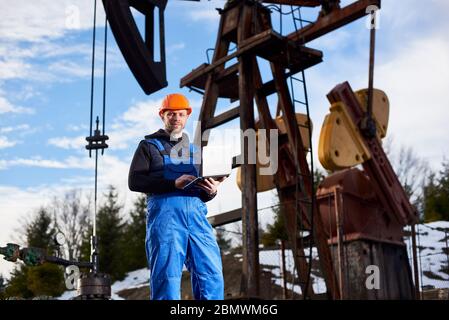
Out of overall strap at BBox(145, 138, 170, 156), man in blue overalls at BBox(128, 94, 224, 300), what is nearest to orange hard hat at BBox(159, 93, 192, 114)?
man in blue overalls at BBox(128, 94, 224, 300)

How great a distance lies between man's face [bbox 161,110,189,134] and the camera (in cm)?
318

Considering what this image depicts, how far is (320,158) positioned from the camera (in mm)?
10555

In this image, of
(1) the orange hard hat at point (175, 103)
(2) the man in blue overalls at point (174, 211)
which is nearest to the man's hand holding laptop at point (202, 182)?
(2) the man in blue overalls at point (174, 211)

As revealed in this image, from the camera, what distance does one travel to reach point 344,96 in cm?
1117

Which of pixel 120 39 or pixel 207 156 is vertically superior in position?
pixel 120 39

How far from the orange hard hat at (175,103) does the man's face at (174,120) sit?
0.03 metres

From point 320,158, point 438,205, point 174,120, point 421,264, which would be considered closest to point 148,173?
point 174,120

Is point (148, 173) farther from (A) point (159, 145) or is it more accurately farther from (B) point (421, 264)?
(B) point (421, 264)

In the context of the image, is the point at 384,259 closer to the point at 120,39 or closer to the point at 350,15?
the point at 350,15

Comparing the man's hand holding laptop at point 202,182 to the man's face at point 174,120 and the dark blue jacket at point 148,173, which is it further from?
the man's face at point 174,120

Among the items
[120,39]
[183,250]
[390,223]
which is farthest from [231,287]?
[183,250]

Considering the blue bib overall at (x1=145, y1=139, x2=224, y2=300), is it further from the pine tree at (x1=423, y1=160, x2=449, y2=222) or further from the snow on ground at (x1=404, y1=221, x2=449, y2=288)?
the pine tree at (x1=423, y1=160, x2=449, y2=222)

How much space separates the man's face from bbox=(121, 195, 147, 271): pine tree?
946 inches
